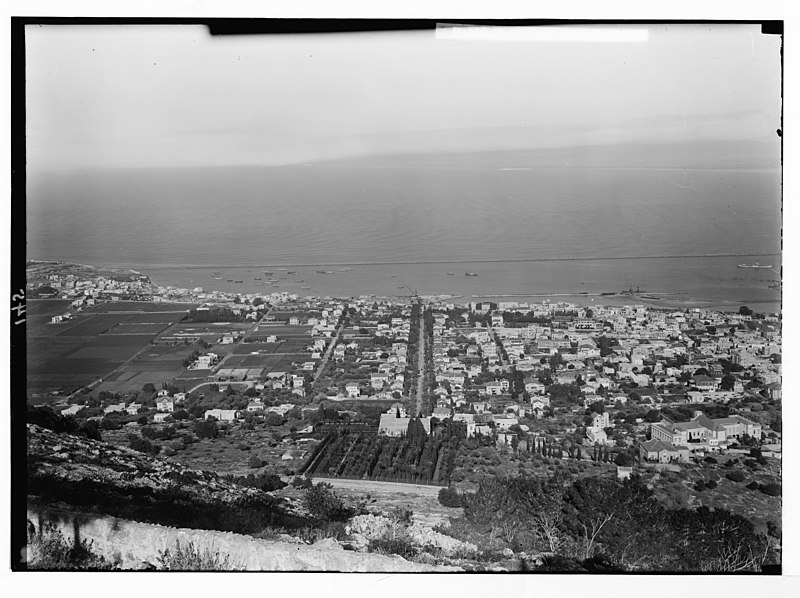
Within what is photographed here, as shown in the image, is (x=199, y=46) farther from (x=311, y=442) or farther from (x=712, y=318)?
(x=712, y=318)

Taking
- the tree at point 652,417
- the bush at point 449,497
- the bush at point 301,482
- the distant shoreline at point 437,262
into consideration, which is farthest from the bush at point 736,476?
the bush at point 301,482

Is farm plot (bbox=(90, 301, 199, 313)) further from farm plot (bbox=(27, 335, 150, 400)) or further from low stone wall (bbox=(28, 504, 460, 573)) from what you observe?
low stone wall (bbox=(28, 504, 460, 573))

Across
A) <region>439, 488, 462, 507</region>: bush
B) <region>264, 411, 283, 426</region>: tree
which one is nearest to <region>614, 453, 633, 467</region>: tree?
<region>439, 488, 462, 507</region>: bush

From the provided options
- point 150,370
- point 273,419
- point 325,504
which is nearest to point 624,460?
point 325,504

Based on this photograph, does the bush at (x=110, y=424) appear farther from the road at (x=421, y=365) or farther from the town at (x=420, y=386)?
the road at (x=421, y=365)
